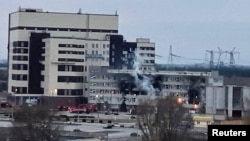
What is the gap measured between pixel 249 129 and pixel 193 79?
47.8 meters

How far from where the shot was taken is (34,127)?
2314cm

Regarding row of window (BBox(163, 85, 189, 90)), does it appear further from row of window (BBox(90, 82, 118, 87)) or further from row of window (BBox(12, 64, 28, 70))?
row of window (BBox(12, 64, 28, 70))

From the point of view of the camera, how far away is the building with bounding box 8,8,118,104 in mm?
52750

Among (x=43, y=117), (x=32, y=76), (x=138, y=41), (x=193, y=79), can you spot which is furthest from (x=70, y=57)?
(x=43, y=117)

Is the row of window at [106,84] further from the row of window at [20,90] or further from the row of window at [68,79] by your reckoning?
the row of window at [20,90]

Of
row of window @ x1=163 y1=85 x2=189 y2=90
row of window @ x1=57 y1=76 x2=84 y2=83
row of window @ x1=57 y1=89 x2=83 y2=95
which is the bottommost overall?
row of window @ x1=57 y1=89 x2=83 y2=95

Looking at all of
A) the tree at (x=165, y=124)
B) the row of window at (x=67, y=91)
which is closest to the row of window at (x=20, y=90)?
the row of window at (x=67, y=91)

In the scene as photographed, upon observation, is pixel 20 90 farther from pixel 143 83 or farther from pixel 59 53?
pixel 143 83

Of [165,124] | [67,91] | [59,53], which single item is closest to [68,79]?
[67,91]

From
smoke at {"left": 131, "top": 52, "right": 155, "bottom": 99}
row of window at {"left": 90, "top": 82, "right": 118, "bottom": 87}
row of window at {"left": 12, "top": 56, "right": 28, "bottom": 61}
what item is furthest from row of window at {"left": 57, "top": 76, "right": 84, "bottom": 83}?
smoke at {"left": 131, "top": 52, "right": 155, "bottom": 99}

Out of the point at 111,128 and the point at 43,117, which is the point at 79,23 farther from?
the point at 43,117

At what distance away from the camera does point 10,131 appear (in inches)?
966

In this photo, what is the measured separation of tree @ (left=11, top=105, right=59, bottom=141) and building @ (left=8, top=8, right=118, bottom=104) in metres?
26.7

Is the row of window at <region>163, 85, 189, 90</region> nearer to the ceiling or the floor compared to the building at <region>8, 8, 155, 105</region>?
nearer to the floor
